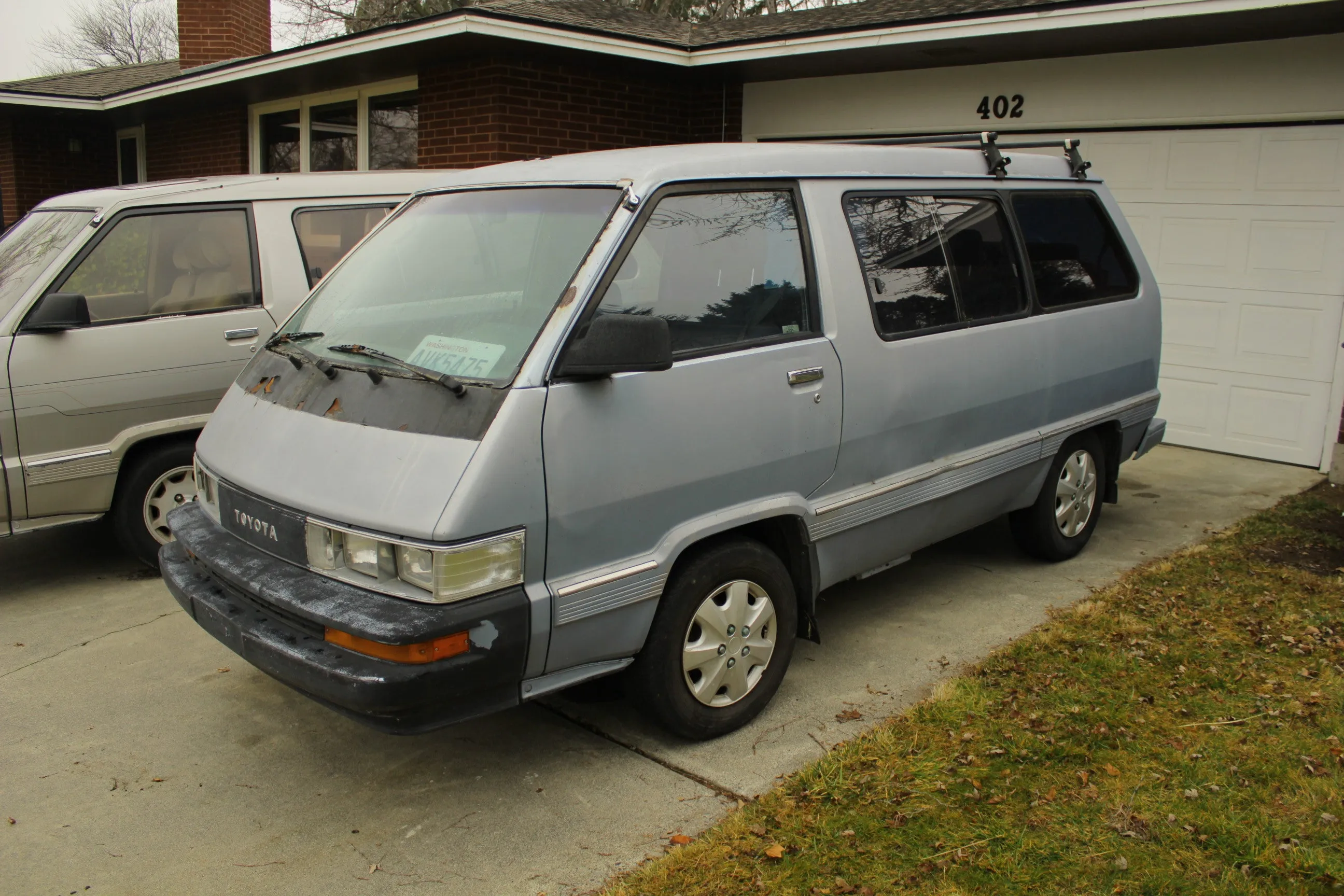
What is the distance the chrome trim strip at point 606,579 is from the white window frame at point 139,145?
15.7 metres

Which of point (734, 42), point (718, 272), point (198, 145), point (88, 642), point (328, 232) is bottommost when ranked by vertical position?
point (88, 642)

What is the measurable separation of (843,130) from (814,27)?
1.18m

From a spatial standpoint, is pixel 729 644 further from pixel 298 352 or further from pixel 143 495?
pixel 143 495

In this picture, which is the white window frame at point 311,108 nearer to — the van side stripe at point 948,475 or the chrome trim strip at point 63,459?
the chrome trim strip at point 63,459

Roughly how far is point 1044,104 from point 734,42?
2.77 m

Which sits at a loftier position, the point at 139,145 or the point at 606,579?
the point at 139,145

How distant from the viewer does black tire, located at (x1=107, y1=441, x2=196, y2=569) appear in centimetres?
568

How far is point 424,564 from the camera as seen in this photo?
3150 millimetres

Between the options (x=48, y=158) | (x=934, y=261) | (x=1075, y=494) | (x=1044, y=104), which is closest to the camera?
(x=934, y=261)

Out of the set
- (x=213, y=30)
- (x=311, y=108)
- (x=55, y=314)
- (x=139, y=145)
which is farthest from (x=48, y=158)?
(x=55, y=314)

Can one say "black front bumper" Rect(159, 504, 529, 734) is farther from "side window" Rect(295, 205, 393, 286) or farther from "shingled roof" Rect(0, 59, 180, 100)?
"shingled roof" Rect(0, 59, 180, 100)

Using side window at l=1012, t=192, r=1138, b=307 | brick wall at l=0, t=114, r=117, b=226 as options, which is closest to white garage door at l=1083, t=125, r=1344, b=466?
side window at l=1012, t=192, r=1138, b=307

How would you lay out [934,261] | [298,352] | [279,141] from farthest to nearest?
[279,141] → [934,261] → [298,352]

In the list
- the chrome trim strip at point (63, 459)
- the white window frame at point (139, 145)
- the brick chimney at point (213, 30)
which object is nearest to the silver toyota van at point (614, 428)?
the chrome trim strip at point (63, 459)
